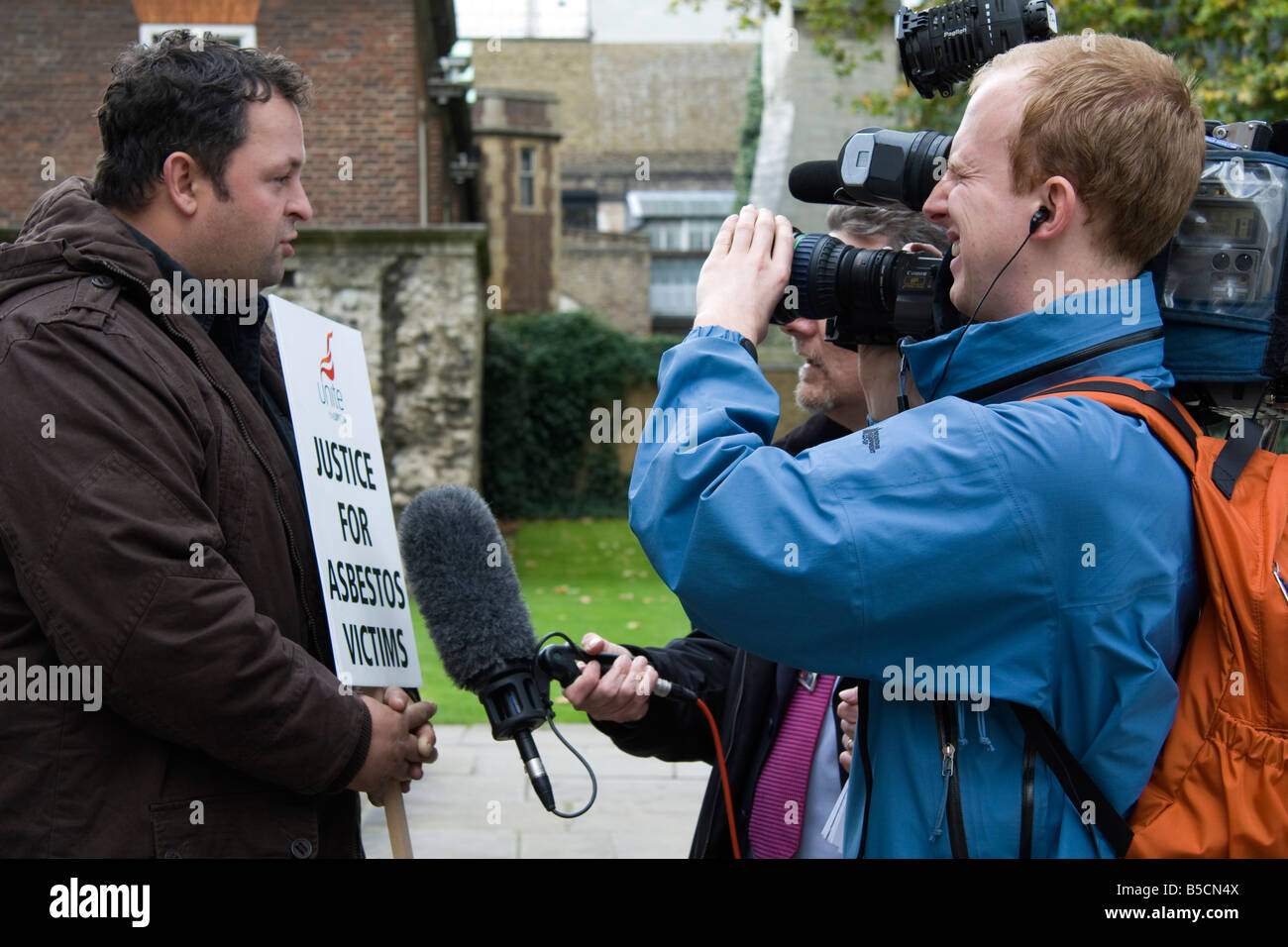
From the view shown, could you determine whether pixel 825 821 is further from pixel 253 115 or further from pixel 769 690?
pixel 253 115

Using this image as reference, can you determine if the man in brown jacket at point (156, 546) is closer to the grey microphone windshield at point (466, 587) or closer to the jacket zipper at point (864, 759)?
the grey microphone windshield at point (466, 587)

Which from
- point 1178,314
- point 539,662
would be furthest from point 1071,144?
point 539,662

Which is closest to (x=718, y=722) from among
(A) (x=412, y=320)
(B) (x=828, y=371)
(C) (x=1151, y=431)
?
(B) (x=828, y=371)

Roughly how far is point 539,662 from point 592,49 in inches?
1985

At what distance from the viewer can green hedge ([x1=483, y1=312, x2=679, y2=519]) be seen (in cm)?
2070

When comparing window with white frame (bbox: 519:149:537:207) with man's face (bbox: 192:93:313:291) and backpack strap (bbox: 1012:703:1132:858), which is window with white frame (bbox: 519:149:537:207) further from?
backpack strap (bbox: 1012:703:1132:858)

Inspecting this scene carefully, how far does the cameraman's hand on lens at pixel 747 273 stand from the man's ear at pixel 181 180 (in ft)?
3.77

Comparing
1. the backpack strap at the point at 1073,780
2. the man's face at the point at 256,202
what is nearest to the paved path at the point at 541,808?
the man's face at the point at 256,202

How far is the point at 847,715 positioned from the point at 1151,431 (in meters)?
0.86

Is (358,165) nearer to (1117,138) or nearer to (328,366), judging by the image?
(328,366)

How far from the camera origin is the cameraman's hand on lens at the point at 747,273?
66.4 inches

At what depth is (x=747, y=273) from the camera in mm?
1733

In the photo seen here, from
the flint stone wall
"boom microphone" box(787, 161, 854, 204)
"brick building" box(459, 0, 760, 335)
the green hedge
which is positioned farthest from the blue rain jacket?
"brick building" box(459, 0, 760, 335)

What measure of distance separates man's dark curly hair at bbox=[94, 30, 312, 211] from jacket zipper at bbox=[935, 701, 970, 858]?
169 cm
